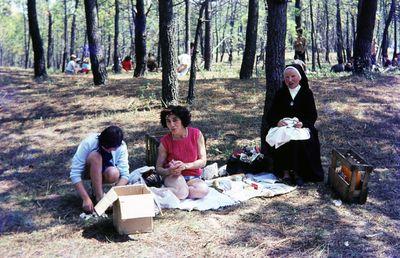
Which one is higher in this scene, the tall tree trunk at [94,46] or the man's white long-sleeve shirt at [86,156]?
the tall tree trunk at [94,46]

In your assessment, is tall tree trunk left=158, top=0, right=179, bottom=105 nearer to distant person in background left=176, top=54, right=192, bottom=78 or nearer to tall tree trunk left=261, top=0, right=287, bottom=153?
tall tree trunk left=261, top=0, right=287, bottom=153

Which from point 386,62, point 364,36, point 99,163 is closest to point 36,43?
point 364,36

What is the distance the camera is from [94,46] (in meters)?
12.3

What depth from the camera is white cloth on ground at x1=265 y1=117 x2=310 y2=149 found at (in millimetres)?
5637

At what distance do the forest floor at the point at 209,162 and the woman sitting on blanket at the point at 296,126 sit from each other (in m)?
0.24

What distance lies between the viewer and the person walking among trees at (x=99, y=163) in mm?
4641

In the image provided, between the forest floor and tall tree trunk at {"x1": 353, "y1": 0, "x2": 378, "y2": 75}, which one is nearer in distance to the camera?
the forest floor

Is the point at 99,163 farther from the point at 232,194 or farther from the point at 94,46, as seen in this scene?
the point at 94,46

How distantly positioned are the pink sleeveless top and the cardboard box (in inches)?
36.2

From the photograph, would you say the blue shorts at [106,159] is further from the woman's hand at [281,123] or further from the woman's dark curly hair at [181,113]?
the woman's hand at [281,123]

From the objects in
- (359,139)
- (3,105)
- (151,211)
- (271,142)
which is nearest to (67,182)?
(151,211)

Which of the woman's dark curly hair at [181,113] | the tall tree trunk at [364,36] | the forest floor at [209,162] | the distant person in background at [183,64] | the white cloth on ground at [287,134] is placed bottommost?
the forest floor at [209,162]

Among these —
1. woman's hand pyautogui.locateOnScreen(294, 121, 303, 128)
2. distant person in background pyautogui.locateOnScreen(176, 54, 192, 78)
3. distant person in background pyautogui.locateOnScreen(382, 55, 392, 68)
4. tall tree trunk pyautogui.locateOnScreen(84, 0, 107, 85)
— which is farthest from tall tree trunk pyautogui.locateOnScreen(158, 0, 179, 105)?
distant person in background pyautogui.locateOnScreen(382, 55, 392, 68)

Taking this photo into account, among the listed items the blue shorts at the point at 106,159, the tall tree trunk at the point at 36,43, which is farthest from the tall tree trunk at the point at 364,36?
the tall tree trunk at the point at 36,43
